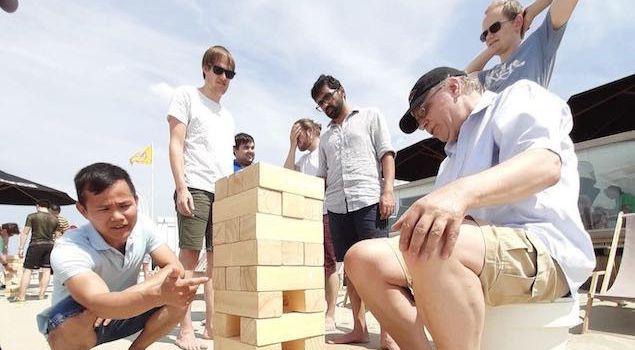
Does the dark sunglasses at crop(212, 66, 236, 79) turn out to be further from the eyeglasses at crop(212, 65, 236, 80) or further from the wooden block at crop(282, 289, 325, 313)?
the wooden block at crop(282, 289, 325, 313)

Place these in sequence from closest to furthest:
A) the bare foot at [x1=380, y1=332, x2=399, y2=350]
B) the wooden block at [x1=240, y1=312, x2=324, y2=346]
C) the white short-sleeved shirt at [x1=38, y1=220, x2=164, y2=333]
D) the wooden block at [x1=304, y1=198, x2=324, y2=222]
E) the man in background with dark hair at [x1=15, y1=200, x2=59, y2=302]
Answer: the wooden block at [x1=240, y1=312, x2=324, y2=346], the wooden block at [x1=304, y1=198, x2=324, y2=222], the white short-sleeved shirt at [x1=38, y1=220, x2=164, y2=333], the bare foot at [x1=380, y1=332, x2=399, y2=350], the man in background with dark hair at [x1=15, y1=200, x2=59, y2=302]

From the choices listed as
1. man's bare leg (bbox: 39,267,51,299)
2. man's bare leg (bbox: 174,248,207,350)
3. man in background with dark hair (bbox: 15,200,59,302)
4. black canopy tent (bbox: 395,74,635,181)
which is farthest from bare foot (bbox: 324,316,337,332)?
man's bare leg (bbox: 39,267,51,299)

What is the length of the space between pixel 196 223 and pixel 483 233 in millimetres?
1774

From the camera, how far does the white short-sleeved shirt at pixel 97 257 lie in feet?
5.90

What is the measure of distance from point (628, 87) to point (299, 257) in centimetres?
582

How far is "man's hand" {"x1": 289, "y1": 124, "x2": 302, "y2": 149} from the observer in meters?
3.63

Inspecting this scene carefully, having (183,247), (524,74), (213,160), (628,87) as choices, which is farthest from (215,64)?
(628,87)

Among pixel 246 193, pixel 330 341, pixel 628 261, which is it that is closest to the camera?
pixel 246 193

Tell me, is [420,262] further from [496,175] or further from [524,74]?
[524,74]

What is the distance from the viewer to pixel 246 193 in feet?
4.73

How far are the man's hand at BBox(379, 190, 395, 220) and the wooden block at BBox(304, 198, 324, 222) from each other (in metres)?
1.15

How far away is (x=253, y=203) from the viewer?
1380 millimetres

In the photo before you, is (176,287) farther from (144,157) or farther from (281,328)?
(144,157)

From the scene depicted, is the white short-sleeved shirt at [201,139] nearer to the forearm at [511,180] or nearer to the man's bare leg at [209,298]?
the man's bare leg at [209,298]
